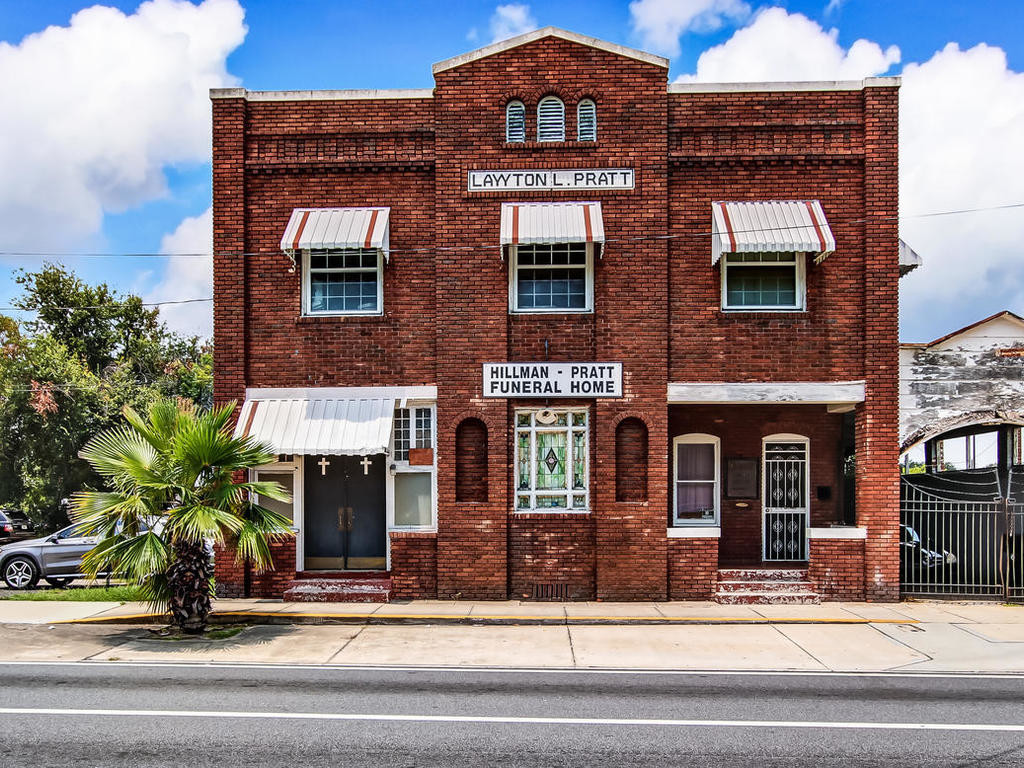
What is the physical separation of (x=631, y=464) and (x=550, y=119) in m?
5.95

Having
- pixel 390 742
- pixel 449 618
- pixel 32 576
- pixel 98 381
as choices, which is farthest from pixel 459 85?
pixel 98 381

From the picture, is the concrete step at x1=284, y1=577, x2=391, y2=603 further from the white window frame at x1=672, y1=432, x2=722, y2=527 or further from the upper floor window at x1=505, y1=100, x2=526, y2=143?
the upper floor window at x1=505, y1=100, x2=526, y2=143

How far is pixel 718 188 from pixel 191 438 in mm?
9170

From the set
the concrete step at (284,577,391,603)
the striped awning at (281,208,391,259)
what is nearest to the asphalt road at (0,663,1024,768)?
the concrete step at (284,577,391,603)

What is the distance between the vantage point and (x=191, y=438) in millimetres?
11250

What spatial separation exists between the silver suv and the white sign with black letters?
10.5m

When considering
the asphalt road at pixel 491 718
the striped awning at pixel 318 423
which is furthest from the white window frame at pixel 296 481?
the asphalt road at pixel 491 718

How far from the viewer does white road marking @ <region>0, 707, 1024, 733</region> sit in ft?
24.3

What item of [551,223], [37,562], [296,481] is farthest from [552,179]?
[37,562]

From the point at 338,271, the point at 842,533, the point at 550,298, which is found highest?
the point at 338,271

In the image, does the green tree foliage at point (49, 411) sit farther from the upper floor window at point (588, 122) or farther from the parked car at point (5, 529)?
the upper floor window at point (588, 122)

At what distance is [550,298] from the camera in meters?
13.8

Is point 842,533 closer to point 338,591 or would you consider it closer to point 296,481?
point 338,591

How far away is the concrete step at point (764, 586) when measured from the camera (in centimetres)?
1341
